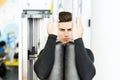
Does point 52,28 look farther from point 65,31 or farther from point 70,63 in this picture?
point 70,63

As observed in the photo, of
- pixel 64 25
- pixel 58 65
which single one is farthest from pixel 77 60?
pixel 64 25

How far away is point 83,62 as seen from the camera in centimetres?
121

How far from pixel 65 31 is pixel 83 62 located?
0.75 feet

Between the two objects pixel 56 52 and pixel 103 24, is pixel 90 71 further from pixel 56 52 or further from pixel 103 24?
pixel 103 24

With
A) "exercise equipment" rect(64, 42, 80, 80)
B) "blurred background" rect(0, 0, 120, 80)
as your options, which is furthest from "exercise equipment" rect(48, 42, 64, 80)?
"blurred background" rect(0, 0, 120, 80)

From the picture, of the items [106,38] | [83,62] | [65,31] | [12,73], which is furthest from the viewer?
[12,73]

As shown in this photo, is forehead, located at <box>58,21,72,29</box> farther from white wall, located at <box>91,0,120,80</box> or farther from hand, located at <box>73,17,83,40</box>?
white wall, located at <box>91,0,120,80</box>

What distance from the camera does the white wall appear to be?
181 cm

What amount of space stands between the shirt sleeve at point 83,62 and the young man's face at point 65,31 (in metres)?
0.12

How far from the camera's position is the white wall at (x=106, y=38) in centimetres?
181

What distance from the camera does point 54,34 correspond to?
4.06 feet

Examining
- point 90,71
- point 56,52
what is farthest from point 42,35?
point 90,71

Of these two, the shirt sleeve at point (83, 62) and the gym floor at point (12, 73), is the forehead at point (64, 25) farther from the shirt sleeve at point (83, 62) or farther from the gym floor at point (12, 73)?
the gym floor at point (12, 73)

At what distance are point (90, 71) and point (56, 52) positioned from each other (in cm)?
22
